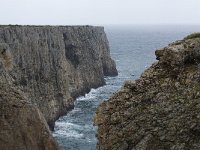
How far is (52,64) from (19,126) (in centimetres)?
5609

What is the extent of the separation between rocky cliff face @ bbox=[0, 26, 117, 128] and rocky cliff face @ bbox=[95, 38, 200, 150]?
51740 millimetres

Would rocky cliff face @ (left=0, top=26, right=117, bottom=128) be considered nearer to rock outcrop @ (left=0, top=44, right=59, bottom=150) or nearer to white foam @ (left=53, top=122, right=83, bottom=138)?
white foam @ (left=53, top=122, right=83, bottom=138)

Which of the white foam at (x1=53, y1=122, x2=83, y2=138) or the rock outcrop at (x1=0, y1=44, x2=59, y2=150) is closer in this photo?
the rock outcrop at (x1=0, y1=44, x2=59, y2=150)

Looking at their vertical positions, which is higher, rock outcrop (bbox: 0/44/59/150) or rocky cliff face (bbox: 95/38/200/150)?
rocky cliff face (bbox: 95/38/200/150)

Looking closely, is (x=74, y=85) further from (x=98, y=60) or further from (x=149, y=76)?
(x=149, y=76)

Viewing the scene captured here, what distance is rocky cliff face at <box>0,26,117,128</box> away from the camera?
259 feet

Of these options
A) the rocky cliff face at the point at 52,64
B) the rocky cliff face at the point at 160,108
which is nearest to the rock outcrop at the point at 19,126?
the rocky cliff face at the point at 160,108

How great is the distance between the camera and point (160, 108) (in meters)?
14.5

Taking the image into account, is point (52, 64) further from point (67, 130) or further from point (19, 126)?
point (19, 126)

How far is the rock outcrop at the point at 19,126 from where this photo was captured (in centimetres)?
3606

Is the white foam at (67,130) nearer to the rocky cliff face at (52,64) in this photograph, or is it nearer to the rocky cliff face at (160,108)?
the rocky cliff face at (52,64)

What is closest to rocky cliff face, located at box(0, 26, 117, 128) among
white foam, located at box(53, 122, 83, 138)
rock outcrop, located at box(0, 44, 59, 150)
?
white foam, located at box(53, 122, 83, 138)

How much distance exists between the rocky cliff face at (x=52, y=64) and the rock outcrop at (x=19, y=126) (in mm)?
28584

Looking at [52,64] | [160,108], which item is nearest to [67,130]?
[52,64]
